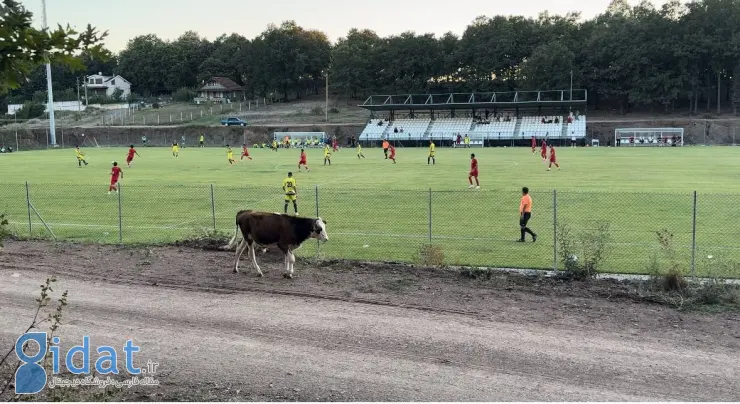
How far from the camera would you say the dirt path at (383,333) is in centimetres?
774

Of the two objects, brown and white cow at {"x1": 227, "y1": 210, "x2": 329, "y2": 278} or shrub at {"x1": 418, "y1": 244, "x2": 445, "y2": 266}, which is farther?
shrub at {"x1": 418, "y1": 244, "x2": 445, "y2": 266}

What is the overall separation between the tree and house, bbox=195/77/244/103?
131 meters

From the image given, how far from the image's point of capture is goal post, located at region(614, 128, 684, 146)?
245 feet

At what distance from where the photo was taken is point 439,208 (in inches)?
950

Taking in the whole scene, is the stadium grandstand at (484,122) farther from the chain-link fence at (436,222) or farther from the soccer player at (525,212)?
the soccer player at (525,212)

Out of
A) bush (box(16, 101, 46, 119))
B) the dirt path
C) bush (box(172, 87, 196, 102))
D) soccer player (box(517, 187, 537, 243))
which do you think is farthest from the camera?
bush (box(172, 87, 196, 102))

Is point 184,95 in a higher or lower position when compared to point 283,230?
higher

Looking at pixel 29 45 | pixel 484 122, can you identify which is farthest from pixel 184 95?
pixel 29 45

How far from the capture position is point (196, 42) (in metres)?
148

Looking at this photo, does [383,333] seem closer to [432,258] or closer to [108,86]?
[432,258]

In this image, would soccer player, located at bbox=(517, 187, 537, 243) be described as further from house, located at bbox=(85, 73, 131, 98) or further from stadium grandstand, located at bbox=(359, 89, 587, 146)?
house, located at bbox=(85, 73, 131, 98)

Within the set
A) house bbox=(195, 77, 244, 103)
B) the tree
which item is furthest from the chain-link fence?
house bbox=(195, 77, 244, 103)

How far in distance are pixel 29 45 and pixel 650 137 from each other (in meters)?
80.6

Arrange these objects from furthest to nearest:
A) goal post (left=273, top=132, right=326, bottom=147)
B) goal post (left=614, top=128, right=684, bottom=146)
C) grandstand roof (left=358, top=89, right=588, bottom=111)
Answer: goal post (left=273, top=132, right=326, bottom=147)
grandstand roof (left=358, top=89, right=588, bottom=111)
goal post (left=614, top=128, right=684, bottom=146)
